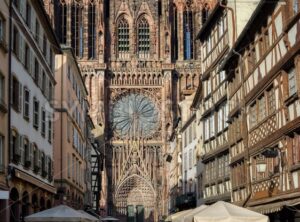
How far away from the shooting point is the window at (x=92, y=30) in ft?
277

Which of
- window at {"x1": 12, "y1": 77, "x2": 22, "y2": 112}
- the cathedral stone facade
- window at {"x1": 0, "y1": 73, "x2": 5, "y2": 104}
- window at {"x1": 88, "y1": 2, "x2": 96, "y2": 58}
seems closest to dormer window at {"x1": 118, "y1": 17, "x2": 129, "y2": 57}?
the cathedral stone facade

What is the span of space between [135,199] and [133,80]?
566 inches

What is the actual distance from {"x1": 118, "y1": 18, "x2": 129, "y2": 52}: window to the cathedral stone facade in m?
0.02

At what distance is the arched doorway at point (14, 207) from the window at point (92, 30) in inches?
2286

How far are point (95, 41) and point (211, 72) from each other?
159 feet

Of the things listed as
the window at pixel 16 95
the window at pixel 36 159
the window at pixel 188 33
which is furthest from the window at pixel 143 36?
the window at pixel 16 95

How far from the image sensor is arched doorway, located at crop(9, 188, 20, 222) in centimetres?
2586

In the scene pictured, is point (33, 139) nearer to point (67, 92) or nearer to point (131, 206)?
point (67, 92)

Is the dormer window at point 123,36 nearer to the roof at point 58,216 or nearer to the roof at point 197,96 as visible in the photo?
the roof at point 197,96

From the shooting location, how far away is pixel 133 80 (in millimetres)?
83375

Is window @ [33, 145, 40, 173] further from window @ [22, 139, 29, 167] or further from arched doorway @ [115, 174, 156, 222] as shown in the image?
arched doorway @ [115, 174, 156, 222]

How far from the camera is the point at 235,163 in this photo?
1209 inches

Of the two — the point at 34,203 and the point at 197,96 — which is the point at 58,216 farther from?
the point at 197,96

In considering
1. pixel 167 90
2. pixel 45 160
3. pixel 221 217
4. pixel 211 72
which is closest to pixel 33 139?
pixel 45 160
